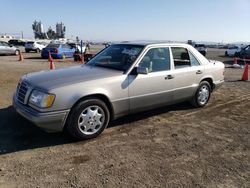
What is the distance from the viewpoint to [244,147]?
15.4ft

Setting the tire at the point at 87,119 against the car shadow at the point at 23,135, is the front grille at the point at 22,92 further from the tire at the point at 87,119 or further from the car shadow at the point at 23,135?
the tire at the point at 87,119

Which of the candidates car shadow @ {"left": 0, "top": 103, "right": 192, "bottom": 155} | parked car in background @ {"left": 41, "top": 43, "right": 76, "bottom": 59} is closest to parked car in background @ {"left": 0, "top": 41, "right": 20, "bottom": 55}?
parked car in background @ {"left": 41, "top": 43, "right": 76, "bottom": 59}

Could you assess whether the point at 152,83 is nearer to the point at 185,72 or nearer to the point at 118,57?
the point at 118,57

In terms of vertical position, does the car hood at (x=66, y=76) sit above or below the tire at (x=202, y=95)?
above

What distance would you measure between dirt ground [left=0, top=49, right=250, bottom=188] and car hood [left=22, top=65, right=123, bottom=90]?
959 mm

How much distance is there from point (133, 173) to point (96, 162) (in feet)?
1.97

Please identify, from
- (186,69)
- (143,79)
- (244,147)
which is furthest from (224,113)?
(143,79)

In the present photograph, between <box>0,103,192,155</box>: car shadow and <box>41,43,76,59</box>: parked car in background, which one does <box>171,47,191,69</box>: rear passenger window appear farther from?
<box>41,43,76,59</box>: parked car in background

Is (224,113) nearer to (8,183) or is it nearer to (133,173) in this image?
(133,173)

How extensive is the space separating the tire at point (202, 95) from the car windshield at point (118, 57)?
2063mm

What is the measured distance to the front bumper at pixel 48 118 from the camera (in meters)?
4.27

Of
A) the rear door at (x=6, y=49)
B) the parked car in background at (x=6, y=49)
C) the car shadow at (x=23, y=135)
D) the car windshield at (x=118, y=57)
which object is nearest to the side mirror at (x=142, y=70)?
the car windshield at (x=118, y=57)

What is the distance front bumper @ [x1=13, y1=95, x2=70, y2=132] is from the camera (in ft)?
14.0

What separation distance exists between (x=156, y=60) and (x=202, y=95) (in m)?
1.92
